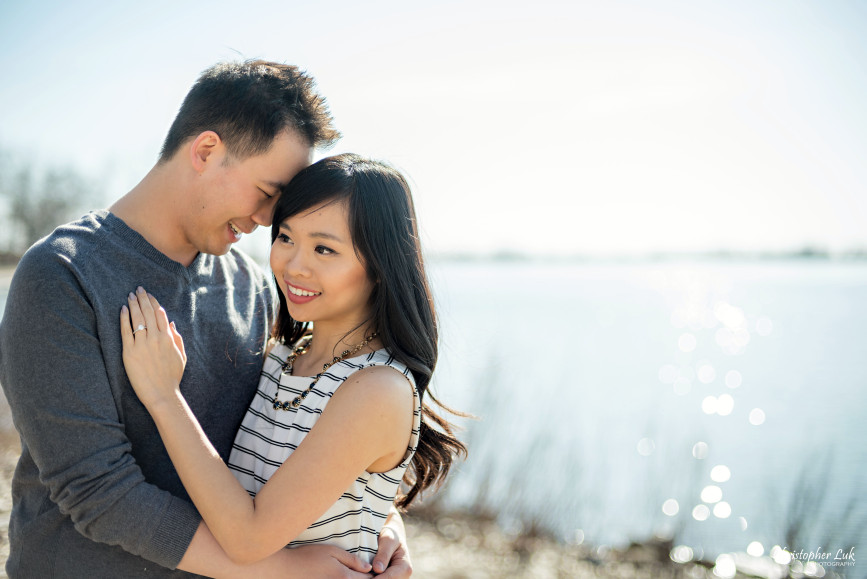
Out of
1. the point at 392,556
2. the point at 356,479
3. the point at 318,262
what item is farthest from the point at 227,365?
the point at 392,556

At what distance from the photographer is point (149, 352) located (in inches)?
62.1

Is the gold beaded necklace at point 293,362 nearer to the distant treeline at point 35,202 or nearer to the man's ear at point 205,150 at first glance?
the man's ear at point 205,150

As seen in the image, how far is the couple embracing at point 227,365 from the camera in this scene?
149cm

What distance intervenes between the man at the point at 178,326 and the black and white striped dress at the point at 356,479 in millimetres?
53

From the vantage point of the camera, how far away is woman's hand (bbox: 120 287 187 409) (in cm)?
156

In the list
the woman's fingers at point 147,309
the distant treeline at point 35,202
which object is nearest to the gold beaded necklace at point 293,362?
the woman's fingers at point 147,309

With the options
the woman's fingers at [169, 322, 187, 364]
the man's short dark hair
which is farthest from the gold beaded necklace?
the man's short dark hair

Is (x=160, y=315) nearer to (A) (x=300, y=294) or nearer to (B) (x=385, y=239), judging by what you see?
(A) (x=300, y=294)

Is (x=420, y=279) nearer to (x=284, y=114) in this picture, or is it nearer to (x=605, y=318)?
(x=284, y=114)

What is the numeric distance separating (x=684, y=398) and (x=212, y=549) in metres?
9.67

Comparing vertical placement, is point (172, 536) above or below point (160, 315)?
below

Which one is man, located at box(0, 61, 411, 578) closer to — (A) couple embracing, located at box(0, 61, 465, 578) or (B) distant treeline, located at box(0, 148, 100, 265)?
(A) couple embracing, located at box(0, 61, 465, 578)

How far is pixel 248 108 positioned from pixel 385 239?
1.76ft

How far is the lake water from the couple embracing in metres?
0.40
